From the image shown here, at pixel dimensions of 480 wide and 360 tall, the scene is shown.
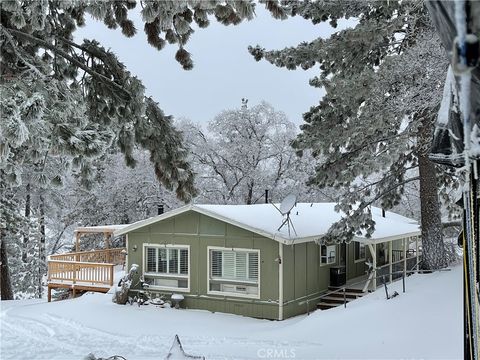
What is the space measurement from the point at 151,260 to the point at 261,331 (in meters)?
5.35

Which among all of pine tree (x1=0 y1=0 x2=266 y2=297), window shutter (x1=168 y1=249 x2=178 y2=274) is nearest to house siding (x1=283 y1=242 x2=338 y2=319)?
window shutter (x1=168 y1=249 x2=178 y2=274)

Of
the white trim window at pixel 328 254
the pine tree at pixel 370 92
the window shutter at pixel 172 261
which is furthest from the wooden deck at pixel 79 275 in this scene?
the pine tree at pixel 370 92

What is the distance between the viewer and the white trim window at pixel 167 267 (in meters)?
15.5

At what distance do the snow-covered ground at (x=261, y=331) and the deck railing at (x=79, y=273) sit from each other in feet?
7.50

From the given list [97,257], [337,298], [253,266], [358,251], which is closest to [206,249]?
[253,266]

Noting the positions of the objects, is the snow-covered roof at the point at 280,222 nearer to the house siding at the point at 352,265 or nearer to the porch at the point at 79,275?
the house siding at the point at 352,265

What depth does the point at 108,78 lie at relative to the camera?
7.38 metres

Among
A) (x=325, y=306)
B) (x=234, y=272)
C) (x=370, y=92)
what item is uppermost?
(x=370, y=92)

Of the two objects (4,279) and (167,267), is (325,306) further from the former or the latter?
(4,279)

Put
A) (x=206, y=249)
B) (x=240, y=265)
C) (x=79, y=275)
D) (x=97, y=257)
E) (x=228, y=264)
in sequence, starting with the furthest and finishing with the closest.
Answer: (x=97, y=257) < (x=79, y=275) < (x=206, y=249) < (x=228, y=264) < (x=240, y=265)

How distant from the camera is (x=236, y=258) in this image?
14.8 m

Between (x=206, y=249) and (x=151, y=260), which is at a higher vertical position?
(x=206, y=249)

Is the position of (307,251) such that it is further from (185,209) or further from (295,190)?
(295,190)

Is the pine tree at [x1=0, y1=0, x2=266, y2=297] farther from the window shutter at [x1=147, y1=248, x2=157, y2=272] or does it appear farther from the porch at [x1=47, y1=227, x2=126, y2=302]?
the porch at [x1=47, y1=227, x2=126, y2=302]
